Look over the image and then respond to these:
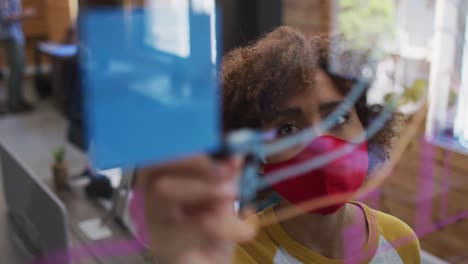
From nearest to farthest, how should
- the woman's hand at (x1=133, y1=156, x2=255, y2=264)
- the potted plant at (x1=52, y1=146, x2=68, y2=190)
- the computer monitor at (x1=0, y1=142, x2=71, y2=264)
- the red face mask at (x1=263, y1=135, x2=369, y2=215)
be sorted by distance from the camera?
A: 1. the woman's hand at (x1=133, y1=156, x2=255, y2=264)
2. the red face mask at (x1=263, y1=135, x2=369, y2=215)
3. the computer monitor at (x1=0, y1=142, x2=71, y2=264)
4. the potted plant at (x1=52, y1=146, x2=68, y2=190)

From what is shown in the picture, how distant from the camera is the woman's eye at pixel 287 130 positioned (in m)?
0.37

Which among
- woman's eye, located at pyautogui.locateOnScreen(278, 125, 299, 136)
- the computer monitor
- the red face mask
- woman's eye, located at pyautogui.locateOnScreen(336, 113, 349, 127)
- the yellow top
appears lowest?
the computer monitor

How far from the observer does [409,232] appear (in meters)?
0.47

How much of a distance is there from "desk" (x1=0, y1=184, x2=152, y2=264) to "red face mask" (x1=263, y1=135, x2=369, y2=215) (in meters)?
0.10

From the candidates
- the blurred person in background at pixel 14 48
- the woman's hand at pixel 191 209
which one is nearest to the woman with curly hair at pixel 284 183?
the woman's hand at pixel 191 209

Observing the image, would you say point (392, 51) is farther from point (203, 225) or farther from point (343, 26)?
point (203, 225)

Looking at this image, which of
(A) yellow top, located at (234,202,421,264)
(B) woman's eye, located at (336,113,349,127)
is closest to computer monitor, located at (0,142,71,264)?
(A) yellow top, located at (234,202,421,264)

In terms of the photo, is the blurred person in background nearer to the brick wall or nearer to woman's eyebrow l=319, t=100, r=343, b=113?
the brick wall

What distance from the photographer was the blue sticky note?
27 centimetres

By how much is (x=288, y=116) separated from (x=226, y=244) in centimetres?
12

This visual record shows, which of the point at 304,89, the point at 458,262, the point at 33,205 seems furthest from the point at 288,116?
the point at 33,205

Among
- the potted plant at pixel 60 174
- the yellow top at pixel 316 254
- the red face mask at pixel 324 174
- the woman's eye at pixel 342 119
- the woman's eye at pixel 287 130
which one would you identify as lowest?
the potted plant at pixel 60 174

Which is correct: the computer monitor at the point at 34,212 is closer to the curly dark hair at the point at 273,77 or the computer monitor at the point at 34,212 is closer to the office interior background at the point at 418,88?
the office interior background at the point at 418,88

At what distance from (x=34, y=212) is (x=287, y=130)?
71cm
